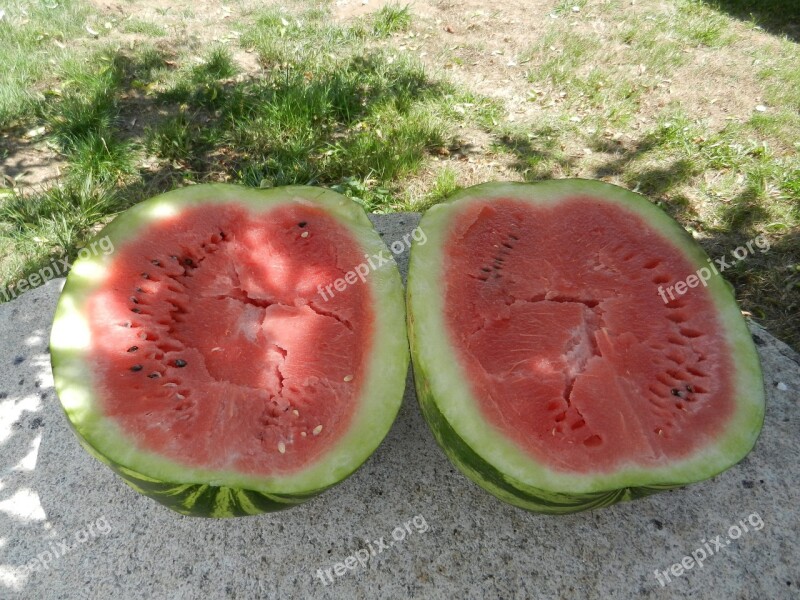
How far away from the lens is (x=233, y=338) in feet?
6.03

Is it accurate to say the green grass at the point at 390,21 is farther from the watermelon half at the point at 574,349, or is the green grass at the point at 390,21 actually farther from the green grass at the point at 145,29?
the watermelon half at the point at 574,349

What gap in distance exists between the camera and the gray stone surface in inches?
73.0

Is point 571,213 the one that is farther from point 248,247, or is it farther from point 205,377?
point 205,377

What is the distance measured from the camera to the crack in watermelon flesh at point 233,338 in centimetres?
165

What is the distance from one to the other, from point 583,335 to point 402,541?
3.16ft

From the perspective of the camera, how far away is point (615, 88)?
4.68 meters

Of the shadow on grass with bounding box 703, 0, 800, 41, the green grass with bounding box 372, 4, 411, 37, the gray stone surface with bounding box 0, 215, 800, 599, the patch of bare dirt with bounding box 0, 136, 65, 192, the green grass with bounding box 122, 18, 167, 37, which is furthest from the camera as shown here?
the shadow on grass with bounding box 703, 0, 800, 41

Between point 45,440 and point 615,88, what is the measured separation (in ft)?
15.5

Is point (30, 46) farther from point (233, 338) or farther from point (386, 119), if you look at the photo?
point (233, 338)

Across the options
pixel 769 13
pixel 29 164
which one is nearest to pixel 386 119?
pixel 29 164

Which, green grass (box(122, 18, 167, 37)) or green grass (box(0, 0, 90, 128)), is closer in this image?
green grass (box(0, 0, 90, 128))

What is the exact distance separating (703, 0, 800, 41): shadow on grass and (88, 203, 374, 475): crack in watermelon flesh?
19.2ft

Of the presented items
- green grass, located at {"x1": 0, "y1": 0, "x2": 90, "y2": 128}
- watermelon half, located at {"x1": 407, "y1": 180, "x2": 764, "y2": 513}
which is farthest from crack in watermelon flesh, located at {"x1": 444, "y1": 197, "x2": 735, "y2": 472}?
green grass, located at {"x1": 0, "y1": 0, "x2": 90, "y2": 128}

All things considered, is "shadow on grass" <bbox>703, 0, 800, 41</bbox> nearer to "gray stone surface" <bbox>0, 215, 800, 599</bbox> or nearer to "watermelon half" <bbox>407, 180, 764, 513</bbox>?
"watermelon half" <bbox>407, 180, 764, 513</bbox>
